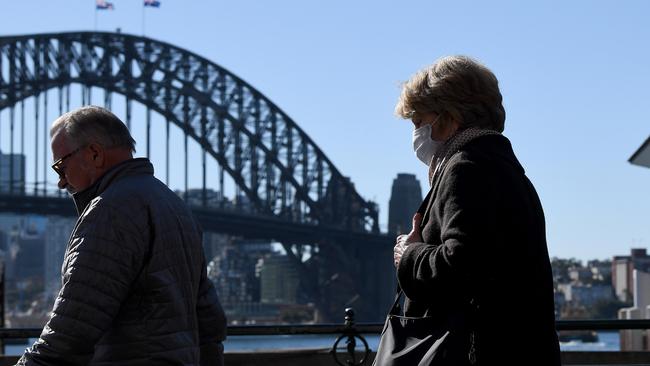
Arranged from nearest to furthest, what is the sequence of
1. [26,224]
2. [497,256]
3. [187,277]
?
[497,256] < [187,277] < [26,224]

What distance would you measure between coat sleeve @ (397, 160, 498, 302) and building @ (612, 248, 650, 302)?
7174 centimetres

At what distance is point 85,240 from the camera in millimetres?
3459

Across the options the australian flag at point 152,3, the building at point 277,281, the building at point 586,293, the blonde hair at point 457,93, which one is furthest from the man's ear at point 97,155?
the building at point 586,293

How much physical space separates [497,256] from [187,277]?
754 mm

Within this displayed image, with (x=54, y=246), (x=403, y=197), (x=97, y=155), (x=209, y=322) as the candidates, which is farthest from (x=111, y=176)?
(x=54, y=246)

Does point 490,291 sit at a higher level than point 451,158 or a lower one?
lower

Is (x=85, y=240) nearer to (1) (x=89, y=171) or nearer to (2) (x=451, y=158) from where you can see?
(1) (x=89, y=171)

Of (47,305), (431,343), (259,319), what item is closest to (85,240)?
(431,343)

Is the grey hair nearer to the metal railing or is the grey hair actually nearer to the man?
the man

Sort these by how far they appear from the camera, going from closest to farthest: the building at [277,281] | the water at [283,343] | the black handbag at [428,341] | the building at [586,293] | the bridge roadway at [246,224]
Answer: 1. the black handbag at [428,341]
2. the water at [283,343]
3. the bridge roadway at [246,224]
4. the building at [277,281]
5. the building at [586,293]

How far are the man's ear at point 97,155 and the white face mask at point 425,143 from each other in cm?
75

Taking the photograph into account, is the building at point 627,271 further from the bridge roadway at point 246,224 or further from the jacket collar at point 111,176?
the jacket collar at point 111,176

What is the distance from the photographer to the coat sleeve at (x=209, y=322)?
12.5ft

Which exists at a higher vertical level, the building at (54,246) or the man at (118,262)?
the building at (54,246)
